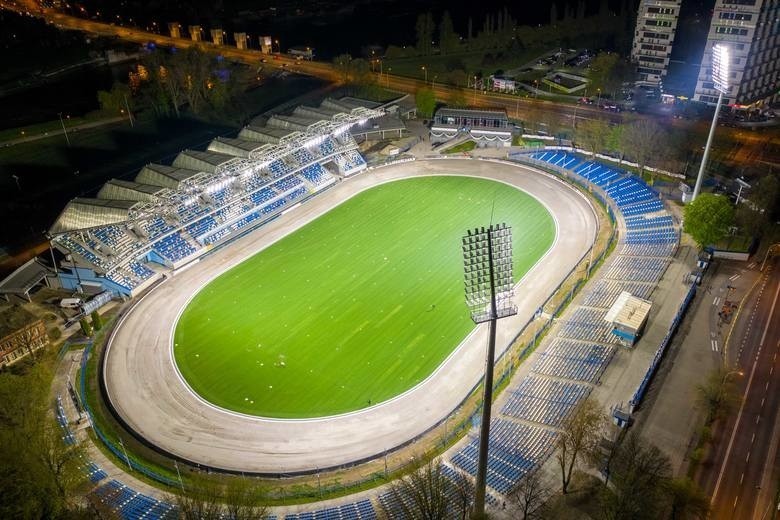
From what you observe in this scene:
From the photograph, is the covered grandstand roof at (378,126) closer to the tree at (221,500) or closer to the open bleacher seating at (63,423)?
the open bleacher seating at (63,423)

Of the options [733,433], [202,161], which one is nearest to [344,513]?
[733,433]

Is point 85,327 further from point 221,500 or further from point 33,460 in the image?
point 221,500

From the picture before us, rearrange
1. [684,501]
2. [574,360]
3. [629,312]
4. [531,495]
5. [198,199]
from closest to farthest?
[684,501] → [531,495] → [574,360] → [629,312] → [198,199]

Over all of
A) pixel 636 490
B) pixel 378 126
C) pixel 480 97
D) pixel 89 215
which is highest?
pixel 89 215

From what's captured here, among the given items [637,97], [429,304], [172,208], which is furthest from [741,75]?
[172,208]

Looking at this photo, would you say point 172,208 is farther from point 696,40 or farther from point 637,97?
point 696,40

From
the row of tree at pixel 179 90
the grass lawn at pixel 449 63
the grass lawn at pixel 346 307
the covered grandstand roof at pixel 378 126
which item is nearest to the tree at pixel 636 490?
the grass lawn at pixel 346 307

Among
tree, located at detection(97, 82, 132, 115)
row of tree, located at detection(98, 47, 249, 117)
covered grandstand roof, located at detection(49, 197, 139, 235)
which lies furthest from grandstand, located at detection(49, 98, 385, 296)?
tree, located at detection(97, 82, 132, 115)
